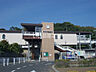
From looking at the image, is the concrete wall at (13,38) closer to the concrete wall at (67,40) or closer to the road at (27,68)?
the concrete wall at (67,40)

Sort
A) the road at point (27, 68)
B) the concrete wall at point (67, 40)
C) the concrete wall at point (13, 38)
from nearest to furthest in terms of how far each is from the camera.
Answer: the road at point (27, 68), the concrete wall at point (13, 38), the concrete wall at point (67, 40)

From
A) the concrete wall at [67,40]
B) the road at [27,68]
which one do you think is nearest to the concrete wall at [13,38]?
the concrete wall at [67,40]

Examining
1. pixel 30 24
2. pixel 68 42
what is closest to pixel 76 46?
pixel 68 42

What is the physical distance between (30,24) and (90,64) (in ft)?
91.6

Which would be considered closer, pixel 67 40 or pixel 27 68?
pixel 27 68

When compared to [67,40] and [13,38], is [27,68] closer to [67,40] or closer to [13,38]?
[13,38]

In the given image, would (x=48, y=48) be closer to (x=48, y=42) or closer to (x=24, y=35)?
(x=48, y=42)

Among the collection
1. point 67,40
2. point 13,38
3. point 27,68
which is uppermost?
point 13,38

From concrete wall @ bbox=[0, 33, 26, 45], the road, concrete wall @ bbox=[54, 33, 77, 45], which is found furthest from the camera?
concrete wall @ bbox=[54, 33, 77, 45]

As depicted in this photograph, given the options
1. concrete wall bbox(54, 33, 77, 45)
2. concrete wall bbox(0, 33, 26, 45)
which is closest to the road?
concrete wall bbox(0, 33, 26, 45)

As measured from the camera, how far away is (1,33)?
2349 inches

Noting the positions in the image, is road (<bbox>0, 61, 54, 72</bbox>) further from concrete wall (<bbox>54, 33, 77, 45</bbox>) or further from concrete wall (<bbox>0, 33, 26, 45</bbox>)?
concrete wall (<bbox>54, 33, 77, 45</bbox>)

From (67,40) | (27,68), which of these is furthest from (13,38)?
(27,68)

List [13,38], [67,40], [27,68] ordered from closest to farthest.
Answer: [27,68], [13,38], [67,40]
